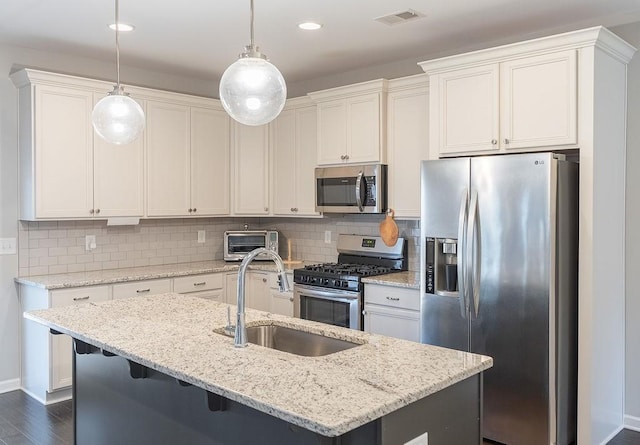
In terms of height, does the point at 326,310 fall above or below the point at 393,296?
below

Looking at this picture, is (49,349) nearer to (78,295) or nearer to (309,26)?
(78,295)

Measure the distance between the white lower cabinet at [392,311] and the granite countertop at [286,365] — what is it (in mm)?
1431

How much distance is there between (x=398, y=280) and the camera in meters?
4.10

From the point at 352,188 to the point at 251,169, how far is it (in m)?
1.26

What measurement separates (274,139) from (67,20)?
84.9 inches

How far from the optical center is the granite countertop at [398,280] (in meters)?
3.96

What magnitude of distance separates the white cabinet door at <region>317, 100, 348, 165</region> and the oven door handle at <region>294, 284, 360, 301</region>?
108 cm

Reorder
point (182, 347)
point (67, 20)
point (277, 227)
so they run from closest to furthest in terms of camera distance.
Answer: point (182, 347) → point (67, 20) → point (277, 227)

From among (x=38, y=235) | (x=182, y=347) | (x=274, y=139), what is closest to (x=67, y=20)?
(x=38, y=235)

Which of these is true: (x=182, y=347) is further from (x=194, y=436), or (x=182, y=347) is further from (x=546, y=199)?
(x=546, y=199)

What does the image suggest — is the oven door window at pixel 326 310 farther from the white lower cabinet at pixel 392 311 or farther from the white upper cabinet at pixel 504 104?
the white upper cabinet at pixel 504 104

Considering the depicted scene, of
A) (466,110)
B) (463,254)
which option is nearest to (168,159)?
(466,110)

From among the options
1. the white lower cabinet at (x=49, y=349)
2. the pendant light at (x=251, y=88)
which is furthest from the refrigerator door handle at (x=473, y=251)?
the white lower cabinet at (x=49, y=349)

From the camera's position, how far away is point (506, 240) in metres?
3.29
